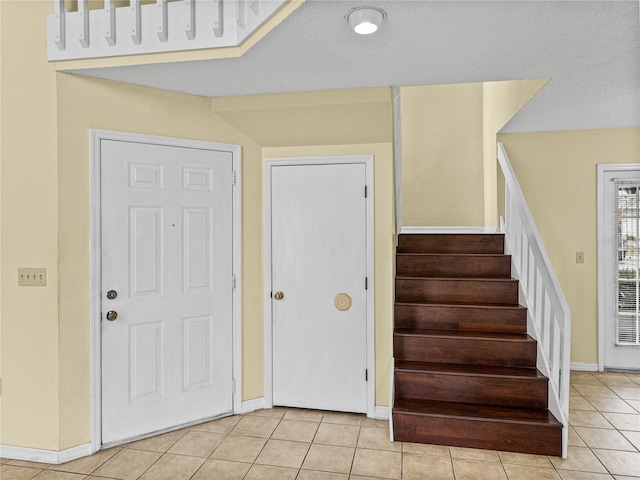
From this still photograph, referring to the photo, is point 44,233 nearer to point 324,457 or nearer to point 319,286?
point 319,286

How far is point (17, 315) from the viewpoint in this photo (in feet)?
8.10

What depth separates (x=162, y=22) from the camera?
2.20m

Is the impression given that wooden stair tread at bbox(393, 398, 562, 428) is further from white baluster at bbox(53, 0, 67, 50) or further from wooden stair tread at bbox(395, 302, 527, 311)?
white baluster at bbox(53, 0, 67, 50)

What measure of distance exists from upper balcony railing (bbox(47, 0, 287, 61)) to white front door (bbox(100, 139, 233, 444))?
0.56 meters

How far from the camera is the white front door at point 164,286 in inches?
103

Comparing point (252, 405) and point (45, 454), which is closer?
point (45, 454)

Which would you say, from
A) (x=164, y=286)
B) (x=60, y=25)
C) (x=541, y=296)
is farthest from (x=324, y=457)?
(x=60, y=25)

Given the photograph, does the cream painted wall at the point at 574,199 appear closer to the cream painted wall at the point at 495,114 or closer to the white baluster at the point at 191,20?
the cream painted wall at the point at 495,114

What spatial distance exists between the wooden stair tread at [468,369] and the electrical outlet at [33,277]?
2.31m

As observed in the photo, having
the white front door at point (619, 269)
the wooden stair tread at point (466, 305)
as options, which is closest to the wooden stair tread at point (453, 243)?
the wooden stair tread at point (466, 305)

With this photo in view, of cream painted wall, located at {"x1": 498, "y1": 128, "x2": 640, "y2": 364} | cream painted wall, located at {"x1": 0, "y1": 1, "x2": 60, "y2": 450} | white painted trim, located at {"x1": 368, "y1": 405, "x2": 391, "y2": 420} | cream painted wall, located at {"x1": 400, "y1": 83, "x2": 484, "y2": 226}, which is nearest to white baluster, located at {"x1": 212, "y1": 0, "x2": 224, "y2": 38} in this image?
cream painted wall, located at {"x1": 0, "y1": 1, "x2": 60, "y2": 450}

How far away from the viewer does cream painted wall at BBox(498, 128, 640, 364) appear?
13.1ft

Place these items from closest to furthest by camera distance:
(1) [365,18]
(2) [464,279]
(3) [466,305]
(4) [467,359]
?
(1) [365,18] < (4) [467,359] < (3) [466,305] < (2) [464,279]

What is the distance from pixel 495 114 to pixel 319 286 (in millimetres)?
2545
